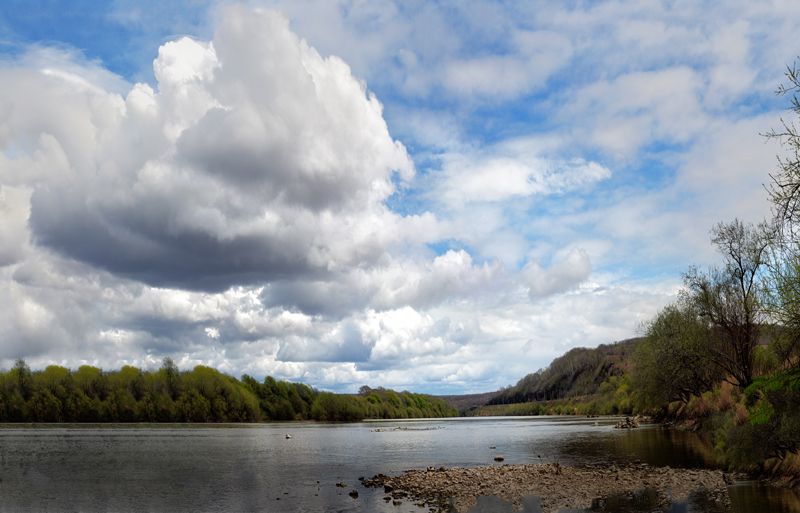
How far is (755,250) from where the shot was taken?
60594mm

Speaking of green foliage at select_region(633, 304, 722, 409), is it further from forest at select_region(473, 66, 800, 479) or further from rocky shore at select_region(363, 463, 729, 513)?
rocky shore at select_region(363, 463, 729, 513)

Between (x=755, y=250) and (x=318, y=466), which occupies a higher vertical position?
(x=755, y=250)

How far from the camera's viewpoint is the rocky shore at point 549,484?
37.6 metres

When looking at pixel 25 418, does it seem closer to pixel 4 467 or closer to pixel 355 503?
pixel 4 467

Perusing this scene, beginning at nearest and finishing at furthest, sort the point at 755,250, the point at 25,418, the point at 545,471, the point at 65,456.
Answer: the point at 545,471
the point at 755,250
the point at 65,456
the point at 25,418

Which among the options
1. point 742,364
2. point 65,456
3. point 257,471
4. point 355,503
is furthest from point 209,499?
point 742,364

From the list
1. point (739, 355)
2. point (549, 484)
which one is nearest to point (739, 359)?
point (739, 355)

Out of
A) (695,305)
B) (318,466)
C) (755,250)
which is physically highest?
(755,250)

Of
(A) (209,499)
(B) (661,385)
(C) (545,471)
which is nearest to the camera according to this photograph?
(A) (209,499)

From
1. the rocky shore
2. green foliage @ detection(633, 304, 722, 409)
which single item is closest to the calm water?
the rocky shore

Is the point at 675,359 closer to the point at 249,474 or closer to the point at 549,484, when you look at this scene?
the point at 549,484

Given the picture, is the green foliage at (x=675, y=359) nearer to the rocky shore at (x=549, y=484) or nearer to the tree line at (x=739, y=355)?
the tree line at (x=739, y=355)

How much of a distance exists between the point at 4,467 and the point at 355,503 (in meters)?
48.3

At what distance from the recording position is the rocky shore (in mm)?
37606
